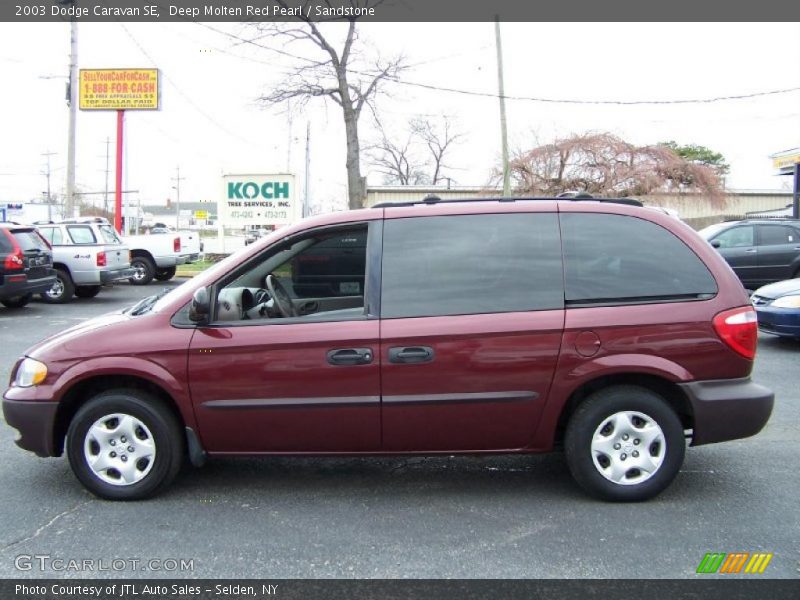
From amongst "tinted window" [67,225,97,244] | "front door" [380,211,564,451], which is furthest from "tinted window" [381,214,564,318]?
"tinted window" [67,225,97,244]

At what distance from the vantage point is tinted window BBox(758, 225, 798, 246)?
13.2 m

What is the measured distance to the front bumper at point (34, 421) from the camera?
13.2ft

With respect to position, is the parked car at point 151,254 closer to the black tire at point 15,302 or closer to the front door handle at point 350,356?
Answer: the black tire at point 15,302

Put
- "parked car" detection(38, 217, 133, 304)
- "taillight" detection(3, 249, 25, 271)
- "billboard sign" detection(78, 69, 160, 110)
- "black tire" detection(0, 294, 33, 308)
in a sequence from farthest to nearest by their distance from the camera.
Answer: "billboard sign" detection(78, 69, 160, 110), "parked car" detection(38, 217, 133, 304), "black tire" detection(0, 294, 33, 308), "taillight" detection(3, 249, 25, 271)

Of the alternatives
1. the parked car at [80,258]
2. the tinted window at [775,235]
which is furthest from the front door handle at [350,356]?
the parked car at [80,258]

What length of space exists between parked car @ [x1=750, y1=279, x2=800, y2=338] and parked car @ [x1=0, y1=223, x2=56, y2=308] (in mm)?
11725

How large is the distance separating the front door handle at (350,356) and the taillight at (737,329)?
2.01 m

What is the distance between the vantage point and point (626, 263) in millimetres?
4027

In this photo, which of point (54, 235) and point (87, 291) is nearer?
point (54, 235)

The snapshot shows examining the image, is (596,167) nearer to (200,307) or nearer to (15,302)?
(15,302)

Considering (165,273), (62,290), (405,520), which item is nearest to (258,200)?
(165,273)

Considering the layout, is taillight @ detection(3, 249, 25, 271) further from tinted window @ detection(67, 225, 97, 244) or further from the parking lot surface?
the parking lot surface

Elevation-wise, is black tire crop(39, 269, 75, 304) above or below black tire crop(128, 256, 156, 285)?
below

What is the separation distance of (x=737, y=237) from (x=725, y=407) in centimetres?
1082
